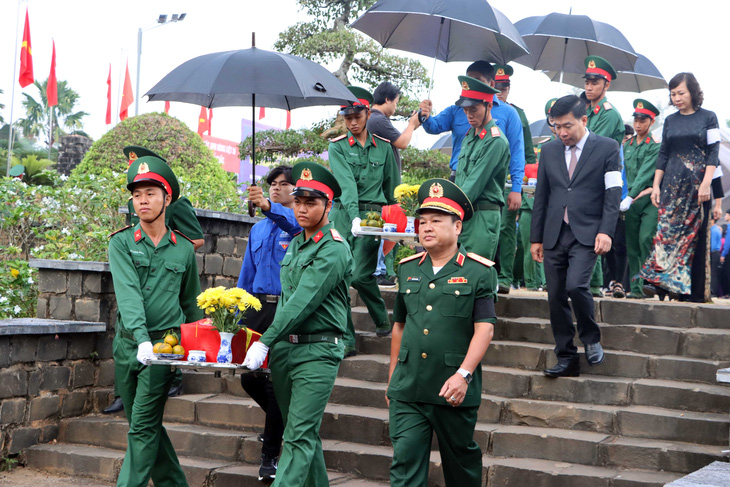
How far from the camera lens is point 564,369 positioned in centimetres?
625

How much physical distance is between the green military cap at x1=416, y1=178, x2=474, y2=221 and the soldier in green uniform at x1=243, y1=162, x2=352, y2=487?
0.56 m

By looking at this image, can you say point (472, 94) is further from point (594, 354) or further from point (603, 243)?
point (594, 354)

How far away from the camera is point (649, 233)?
865 centimetres

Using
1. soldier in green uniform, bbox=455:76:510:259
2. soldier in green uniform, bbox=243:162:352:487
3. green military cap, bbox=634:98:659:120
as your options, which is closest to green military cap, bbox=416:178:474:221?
soldier in green uniform, bbox=243:162:352:487

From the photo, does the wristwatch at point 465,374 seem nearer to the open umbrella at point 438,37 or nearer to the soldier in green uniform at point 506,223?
the soldier in green uniform at point 506,223

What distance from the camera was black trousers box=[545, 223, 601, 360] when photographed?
241 inches

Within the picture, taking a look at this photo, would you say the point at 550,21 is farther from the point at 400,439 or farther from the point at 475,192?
the point at 400,439

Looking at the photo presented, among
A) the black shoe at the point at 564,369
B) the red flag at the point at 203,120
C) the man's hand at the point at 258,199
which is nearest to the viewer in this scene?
the man's hand at the point at 258,199

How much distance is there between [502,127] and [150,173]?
3.55 meters

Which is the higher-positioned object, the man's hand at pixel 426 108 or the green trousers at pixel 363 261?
the man's hand at pixel 426 108

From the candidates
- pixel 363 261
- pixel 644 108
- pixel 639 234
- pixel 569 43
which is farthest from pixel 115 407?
pixel 569 43

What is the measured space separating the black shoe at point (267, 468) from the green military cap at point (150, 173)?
1.93 meters

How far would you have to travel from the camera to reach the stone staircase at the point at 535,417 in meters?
5.50

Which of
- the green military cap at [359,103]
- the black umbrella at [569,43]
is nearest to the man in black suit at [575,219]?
the green military cap at [359,103]
